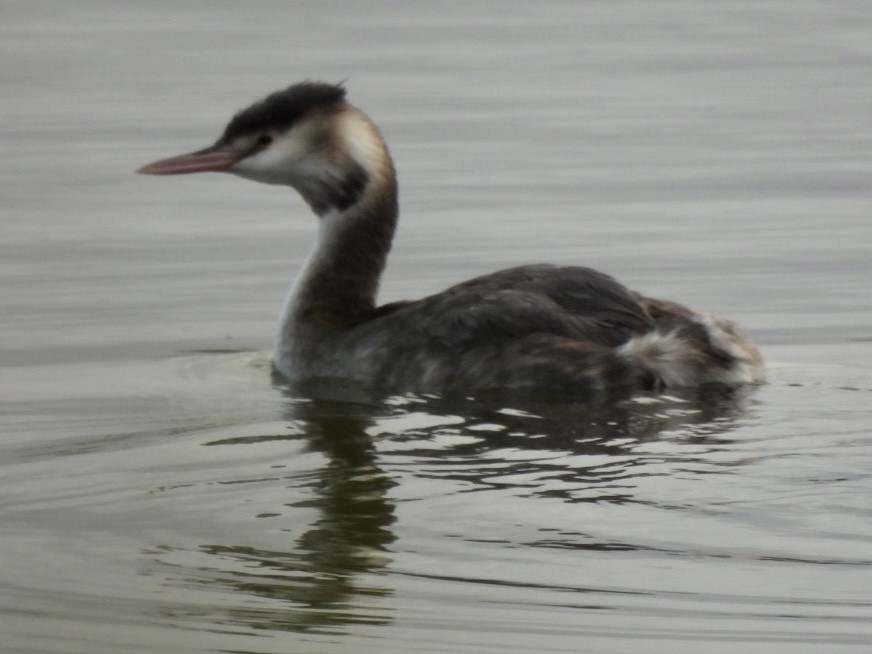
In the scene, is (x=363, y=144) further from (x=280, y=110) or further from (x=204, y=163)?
(x=204, y=163)

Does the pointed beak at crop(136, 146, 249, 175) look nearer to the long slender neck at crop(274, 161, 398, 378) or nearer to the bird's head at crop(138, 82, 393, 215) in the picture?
the bird's head at crop(138, 82, 393, 215)

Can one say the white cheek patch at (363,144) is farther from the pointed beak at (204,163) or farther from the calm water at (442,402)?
the calm water at (442,402)

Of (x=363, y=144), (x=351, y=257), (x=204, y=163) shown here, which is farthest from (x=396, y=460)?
(x=204, y=163)

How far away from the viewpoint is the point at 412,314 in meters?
8.78

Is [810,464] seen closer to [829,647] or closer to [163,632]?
[829,647]

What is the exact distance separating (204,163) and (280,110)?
1.29ft

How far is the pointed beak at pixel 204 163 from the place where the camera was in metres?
9.42

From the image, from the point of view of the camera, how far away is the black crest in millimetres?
9398

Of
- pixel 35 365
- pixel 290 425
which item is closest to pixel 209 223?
pixel 35 365

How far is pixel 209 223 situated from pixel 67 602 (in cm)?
686

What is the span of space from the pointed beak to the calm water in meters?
0.81

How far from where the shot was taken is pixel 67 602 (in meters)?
5.95

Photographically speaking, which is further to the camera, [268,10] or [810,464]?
[268,10]

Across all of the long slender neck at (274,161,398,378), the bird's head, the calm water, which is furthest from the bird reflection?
the bird's head
